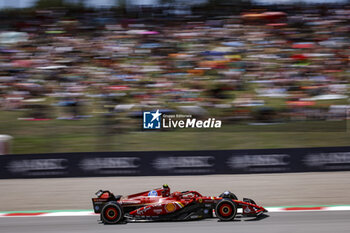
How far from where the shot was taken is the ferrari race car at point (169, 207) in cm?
695

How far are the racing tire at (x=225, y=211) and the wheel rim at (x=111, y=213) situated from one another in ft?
5.26

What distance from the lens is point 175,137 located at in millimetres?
12008

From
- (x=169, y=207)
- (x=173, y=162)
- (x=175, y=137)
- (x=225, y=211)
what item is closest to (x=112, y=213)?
(x=169, y=207)

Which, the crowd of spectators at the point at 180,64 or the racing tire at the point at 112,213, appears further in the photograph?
the crowd of spectators at the point at 180,64

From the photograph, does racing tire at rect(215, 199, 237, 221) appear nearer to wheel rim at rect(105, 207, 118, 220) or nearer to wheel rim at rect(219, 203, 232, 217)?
wheel rim at rect(219, 203, 232, 217)

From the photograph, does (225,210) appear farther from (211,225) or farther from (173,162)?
(173,162)

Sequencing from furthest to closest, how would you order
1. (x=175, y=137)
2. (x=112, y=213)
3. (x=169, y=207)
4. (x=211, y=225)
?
(x=175, y=137) < (x=112, y=213) < (x=169, y=207) < (x=211, y=225)

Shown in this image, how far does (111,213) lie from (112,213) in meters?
0.02

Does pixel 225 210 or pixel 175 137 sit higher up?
pixel 175 137

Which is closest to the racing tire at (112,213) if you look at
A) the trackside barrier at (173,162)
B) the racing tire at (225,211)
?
the racing tire at (225,211)

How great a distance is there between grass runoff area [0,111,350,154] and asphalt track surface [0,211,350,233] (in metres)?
4.19

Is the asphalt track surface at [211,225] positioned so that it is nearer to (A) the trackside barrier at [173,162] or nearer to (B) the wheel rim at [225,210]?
(B) the wheel rim at [225,210]

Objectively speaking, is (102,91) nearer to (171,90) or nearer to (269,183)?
(171,90)

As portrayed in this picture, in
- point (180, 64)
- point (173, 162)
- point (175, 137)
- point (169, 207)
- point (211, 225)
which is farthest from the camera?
point (180, 64)
